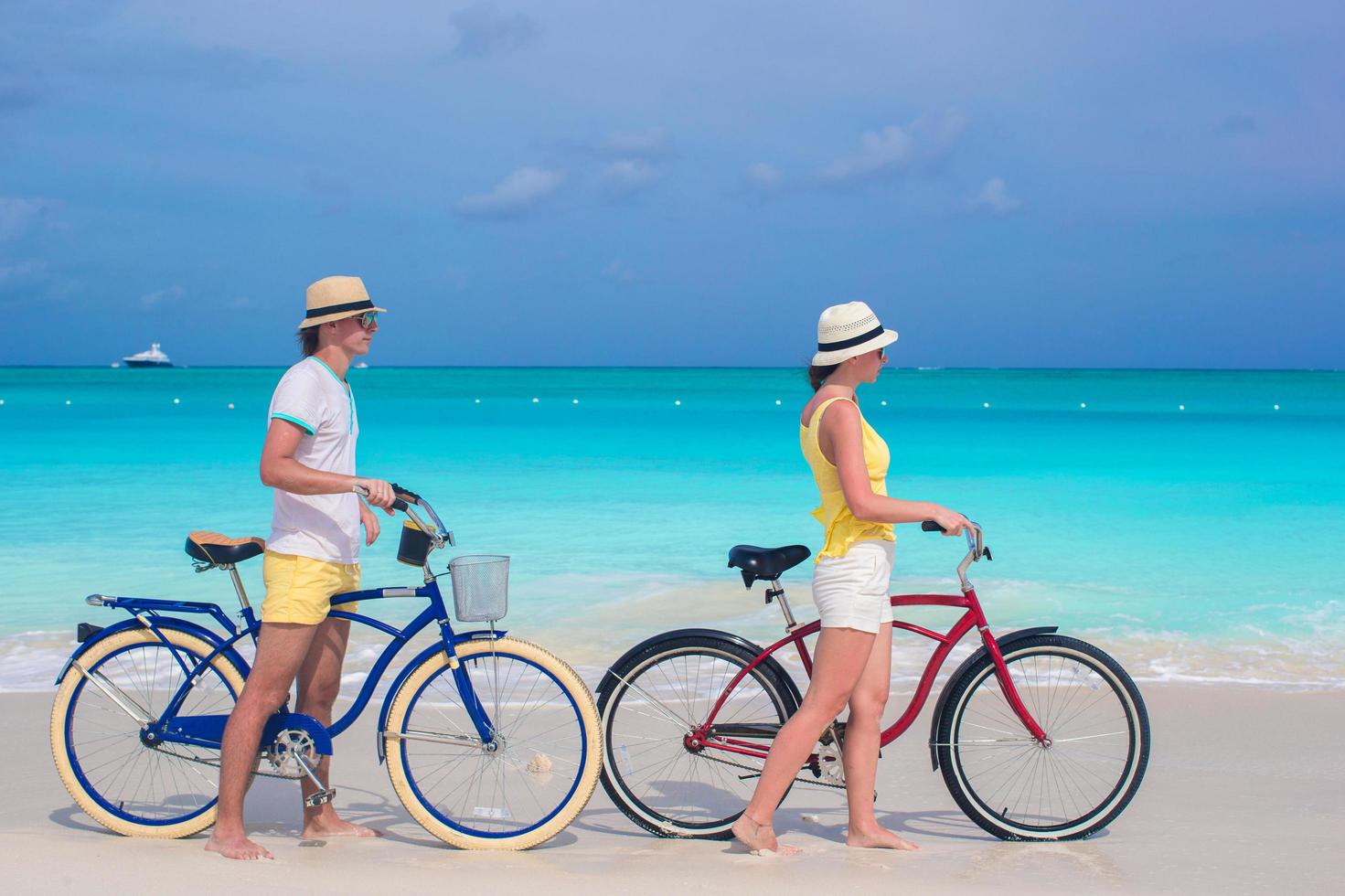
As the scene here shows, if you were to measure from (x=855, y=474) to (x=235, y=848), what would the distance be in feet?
7.02

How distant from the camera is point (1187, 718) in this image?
5574 mm

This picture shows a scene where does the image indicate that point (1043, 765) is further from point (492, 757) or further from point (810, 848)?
point (492, 757)

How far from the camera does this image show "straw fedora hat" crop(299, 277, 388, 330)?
3609 millimetres

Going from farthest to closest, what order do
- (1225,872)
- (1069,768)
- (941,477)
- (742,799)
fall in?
(941,477) → (1069,768) → (742,799) → (1225,872)

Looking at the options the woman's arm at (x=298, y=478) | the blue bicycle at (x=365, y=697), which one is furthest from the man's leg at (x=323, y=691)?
the woman's arm at (x=298, y=478)

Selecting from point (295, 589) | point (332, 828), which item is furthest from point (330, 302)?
point (332, 828)

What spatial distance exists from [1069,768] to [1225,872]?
111 centimetres

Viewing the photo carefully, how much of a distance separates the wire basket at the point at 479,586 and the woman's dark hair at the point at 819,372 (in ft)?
3.61

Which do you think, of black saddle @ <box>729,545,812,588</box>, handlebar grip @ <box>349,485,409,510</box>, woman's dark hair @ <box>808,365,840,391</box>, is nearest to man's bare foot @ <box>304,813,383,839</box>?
handlebar grip @ <box>349,485,409,510</box>

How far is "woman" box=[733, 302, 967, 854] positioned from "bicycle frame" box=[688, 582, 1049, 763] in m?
0.13

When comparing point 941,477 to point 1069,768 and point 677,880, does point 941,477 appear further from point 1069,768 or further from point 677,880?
point 677,880

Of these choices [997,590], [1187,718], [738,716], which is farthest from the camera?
[997,590]

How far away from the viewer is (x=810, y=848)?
3715 mm

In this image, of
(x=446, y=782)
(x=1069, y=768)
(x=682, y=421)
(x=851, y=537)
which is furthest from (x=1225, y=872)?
(x=682, y=421)
